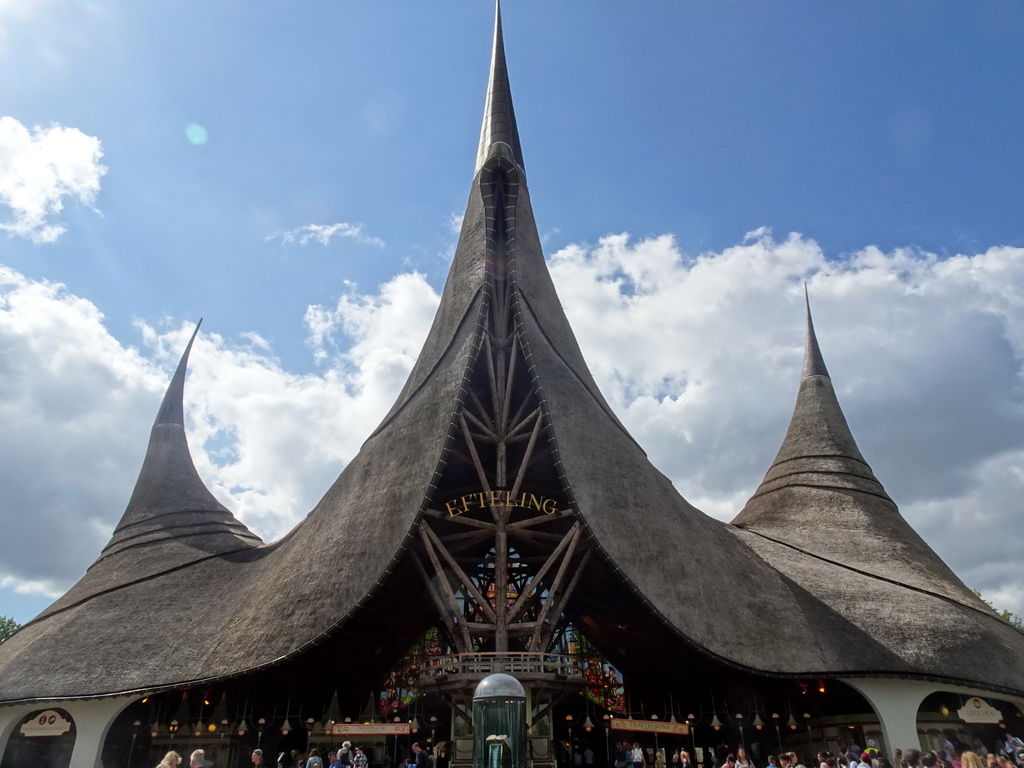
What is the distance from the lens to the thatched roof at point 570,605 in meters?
20.5

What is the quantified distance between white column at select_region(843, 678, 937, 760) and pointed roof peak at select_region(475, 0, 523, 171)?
20.5 meters

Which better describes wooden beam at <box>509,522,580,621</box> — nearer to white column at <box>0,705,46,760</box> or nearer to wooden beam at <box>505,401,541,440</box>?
wooden beam at <box>505,401,541,440</box>

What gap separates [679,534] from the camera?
22.5 metres

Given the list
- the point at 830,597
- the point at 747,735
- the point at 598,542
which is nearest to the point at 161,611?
the point at 598,542

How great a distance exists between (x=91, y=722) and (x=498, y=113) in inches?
951

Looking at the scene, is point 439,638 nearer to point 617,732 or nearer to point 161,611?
point 617,732

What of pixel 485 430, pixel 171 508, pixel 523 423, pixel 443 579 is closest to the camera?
pixel 443 579

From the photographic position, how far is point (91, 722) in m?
22.5

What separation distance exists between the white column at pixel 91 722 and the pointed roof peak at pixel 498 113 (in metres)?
21.0

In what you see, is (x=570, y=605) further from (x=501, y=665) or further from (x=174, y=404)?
(x=174, y=404)

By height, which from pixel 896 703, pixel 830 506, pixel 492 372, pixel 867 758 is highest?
pixel 492 372

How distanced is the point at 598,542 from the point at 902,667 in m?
8.40

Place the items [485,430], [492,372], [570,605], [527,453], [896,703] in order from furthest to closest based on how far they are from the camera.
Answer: [570,605]
[492,372]
[485,430]
[527,453]
[896,703]

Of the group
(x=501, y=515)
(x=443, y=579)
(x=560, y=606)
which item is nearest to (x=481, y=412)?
(x=501, y=515)
